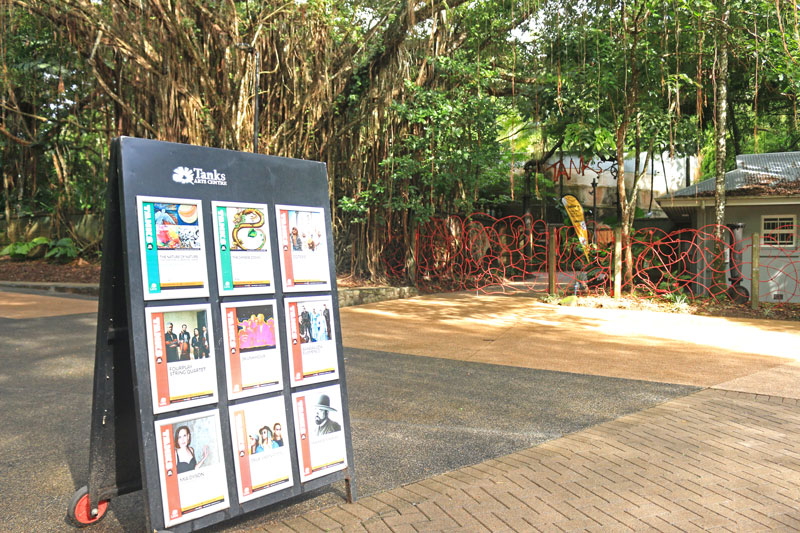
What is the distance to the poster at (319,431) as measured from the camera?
348 centimetres

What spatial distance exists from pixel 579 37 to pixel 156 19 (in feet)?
28.2

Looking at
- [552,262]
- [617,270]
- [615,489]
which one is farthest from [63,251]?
[615,489]

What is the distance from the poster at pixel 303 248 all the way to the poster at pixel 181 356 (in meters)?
0.53

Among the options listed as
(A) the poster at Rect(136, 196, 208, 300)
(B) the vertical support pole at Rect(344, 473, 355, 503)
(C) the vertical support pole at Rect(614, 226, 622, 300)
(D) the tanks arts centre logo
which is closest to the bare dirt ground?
(C) the vertical support pole at Rect(614, 226, 622, 300)

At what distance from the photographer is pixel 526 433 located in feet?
16.7

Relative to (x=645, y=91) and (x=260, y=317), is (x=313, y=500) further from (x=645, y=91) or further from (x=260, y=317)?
(x=645, y=91)

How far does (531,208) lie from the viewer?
27.7 metres

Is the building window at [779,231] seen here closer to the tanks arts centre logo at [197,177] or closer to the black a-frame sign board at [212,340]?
the black a-frame sign board at [212,340]

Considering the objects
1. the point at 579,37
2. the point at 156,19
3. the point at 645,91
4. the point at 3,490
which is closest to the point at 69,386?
the point at 3,490

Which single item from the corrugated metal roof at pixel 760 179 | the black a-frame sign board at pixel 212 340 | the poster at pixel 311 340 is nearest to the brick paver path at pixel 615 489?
the black a-frame sign board at pixel 212 340

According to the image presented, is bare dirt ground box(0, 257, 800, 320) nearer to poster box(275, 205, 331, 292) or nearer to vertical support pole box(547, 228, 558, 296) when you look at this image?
vertical support pole box(547, 228, 558, 296)

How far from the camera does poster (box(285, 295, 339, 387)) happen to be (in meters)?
3.50

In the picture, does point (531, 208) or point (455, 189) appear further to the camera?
point (531, 208)

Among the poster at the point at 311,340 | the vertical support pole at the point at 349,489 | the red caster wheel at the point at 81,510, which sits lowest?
the vertical support pole at the point at 349,489
